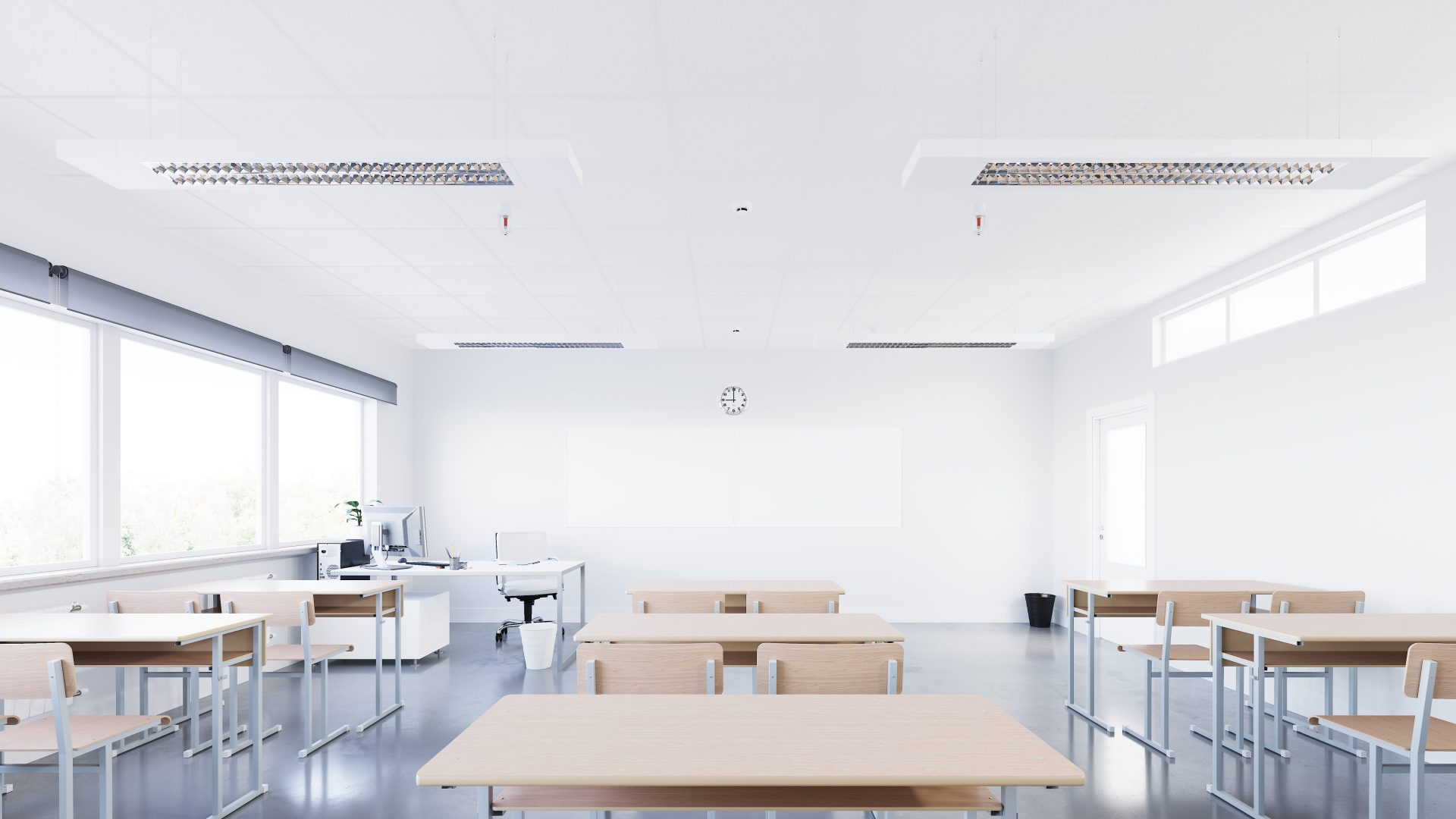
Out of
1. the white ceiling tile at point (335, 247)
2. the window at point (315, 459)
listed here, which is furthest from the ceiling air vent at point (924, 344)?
the window at point (315, 459)

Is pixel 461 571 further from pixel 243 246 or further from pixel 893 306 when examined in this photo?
pixel 893 306

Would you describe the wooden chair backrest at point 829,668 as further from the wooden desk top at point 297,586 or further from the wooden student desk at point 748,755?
the wooden desk top at point 297,586

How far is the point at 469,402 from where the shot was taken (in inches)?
360

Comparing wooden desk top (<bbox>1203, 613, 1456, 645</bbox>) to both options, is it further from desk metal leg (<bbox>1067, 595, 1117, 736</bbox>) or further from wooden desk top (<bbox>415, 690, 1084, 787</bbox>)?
wooden desk top (<bbox>415, 690, 1084, 787</bbox>)

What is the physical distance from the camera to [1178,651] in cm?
467

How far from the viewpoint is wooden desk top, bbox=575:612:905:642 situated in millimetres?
3406

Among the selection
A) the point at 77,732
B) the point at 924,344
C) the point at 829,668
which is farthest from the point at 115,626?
the point at 924,344

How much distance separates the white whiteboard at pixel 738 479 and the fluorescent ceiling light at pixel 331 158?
6.20 metres

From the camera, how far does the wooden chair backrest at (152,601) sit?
4.25 m

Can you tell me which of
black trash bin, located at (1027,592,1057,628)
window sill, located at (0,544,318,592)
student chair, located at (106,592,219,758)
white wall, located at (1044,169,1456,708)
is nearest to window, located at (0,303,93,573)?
window sill, located at (0,544,318,592)

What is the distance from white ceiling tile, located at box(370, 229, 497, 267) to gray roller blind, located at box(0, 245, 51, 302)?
1538 millimetres

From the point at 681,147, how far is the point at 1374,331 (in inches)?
151

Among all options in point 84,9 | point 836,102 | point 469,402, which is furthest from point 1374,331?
point 469,402

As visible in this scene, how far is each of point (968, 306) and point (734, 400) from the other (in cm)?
301
